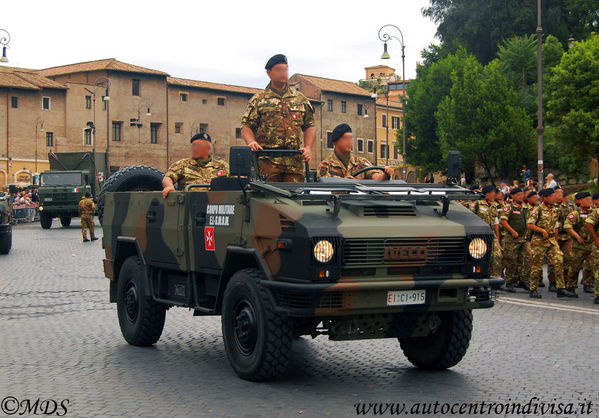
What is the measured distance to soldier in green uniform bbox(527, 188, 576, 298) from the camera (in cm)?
1434

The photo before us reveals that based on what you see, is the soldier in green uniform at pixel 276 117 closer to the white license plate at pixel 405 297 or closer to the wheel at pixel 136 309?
the wheel at pixel 136 309

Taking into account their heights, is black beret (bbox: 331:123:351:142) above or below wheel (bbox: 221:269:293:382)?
above

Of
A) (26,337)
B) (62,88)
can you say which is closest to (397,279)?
(26,337)

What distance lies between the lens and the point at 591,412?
6.38 meters

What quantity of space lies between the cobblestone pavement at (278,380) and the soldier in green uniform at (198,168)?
1.75m

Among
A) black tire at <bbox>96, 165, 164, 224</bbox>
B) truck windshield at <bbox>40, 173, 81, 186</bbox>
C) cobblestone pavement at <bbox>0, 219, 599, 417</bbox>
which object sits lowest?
cobblestone pavement at <bbox>0, 219, 599, 417</bbox>

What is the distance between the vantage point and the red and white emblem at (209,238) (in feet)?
25.6

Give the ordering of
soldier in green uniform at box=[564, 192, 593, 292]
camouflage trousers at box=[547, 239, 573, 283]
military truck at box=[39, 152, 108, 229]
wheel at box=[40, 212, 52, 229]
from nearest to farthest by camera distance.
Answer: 1. soldier in green uniform at box=[564, 192, 593, 292]
2. camouflage trousers at box=[547, 239, 573, 283]
3. wheel at box=[40, 212, 52, 229]
4. military truck at box=[39, 152, 108, 229]

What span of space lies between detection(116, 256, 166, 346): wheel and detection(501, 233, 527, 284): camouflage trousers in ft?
25.9

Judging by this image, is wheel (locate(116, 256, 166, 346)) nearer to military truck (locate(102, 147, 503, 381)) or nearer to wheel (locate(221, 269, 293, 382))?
military truck (locate(102, 147, 503, 381))

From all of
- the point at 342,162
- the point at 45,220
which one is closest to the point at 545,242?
the point at 342,162

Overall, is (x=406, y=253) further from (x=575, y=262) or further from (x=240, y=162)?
(x=575, y=262)

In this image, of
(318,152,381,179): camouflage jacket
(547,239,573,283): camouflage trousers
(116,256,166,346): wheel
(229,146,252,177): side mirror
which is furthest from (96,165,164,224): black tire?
(547,239,573,283): camouflage trousers

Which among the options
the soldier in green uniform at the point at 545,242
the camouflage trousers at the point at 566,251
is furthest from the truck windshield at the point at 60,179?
the soldier in green uniform at the point at 545,242
